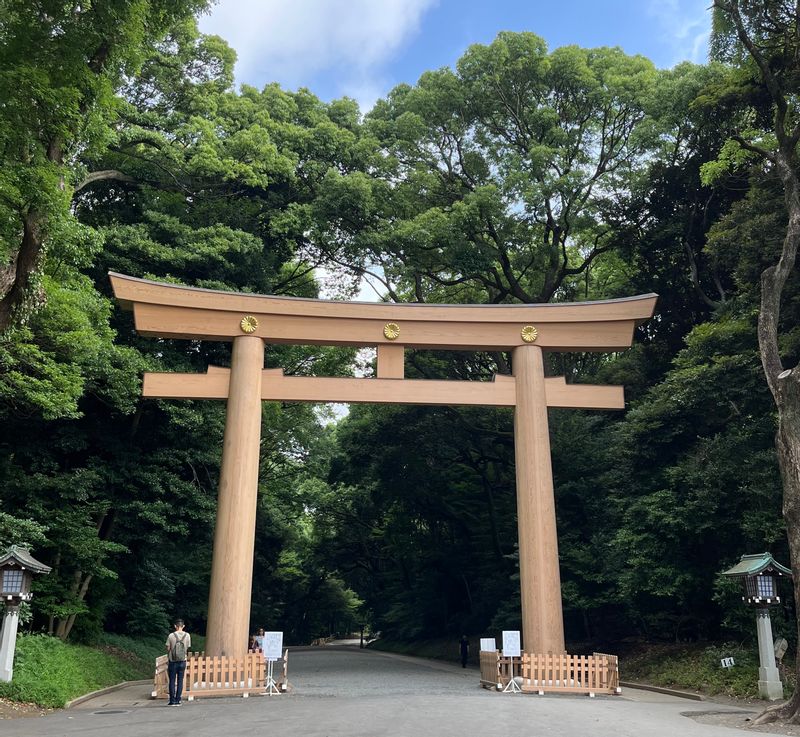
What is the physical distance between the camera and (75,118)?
A: 25.7 feet

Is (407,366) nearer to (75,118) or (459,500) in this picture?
(459,500)

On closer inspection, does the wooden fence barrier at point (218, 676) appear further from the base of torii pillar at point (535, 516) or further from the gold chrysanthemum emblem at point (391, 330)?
the gold chrysanthemum emblem at point (391, 330)

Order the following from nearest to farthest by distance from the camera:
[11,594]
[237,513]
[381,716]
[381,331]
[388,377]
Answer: [381,716] → [11,594] → [237,513] → [388,377] → [381,331]

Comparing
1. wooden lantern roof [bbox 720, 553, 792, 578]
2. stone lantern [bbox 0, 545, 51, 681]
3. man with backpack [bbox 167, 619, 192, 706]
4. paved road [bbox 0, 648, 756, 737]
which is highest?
wooden lantern roof [bbox 720, 553, 792, 578]

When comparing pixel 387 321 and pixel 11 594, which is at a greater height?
pixel 387 321

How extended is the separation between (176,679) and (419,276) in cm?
1460

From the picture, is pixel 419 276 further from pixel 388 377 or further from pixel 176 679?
pixel 176 679

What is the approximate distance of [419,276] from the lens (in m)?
21.9

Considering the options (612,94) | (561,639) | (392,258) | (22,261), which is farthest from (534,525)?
(612,94)

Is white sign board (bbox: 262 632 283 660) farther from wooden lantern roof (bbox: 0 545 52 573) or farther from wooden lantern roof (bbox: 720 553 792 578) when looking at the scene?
wooden lantern roof (bbox: 720 553 792 578)

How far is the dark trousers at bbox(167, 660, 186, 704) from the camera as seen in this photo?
9.98 metres

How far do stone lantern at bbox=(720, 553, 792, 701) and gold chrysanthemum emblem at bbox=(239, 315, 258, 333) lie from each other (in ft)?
30.9

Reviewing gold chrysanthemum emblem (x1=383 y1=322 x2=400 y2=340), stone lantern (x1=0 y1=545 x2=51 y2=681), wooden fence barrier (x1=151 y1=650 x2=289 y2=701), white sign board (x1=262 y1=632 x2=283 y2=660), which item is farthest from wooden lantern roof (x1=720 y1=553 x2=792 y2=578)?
stone lantern (x1=0 y1=545 x2=51 y2=681)

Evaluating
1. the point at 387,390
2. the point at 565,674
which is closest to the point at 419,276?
the point at 387,390
